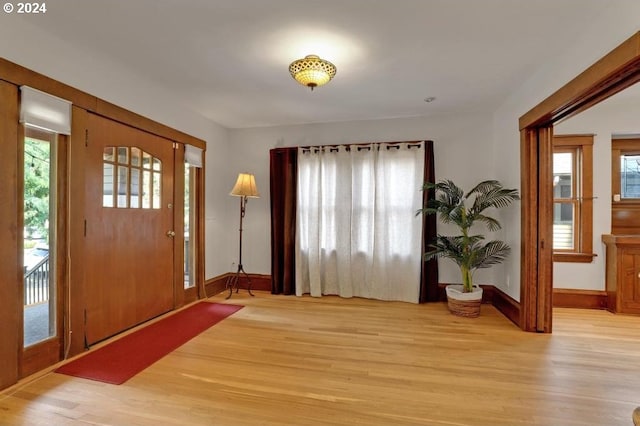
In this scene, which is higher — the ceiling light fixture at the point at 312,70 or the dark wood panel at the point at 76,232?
the ceiling light fixture at the point at 312,70

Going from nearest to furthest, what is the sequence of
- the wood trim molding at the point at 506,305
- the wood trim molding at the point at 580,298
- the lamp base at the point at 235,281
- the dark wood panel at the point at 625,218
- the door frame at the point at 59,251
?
the door frame at the point at 59,251
the wood trim molding at the point at 506,305
the wood trim molding at the point at 580,298
the dark wood panel at the point at 625,218
the lamp base at the point at 235,281

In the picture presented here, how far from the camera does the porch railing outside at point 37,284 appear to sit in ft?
7.20

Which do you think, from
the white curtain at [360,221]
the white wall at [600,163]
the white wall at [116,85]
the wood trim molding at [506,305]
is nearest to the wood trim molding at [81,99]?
the white wall at [116,85]

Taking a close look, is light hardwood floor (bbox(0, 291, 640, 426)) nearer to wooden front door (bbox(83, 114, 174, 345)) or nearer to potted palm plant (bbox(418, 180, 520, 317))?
potted palm plant (bbox(418, 180, 520, 317))

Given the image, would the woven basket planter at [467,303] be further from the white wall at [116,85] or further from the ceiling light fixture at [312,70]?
the white wall at [116,85]

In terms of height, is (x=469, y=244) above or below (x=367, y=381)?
above

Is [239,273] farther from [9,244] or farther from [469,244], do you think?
[469,244]

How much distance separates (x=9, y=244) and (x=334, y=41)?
271 cm

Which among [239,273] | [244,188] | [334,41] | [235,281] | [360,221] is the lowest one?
[235,281]

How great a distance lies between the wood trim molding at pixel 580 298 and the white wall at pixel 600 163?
7 cm

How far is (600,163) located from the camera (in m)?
3.72

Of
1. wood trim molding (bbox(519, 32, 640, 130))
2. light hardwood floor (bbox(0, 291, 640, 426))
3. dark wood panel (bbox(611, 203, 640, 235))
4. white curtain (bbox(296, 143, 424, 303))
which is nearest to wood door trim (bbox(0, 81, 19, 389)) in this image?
light hardwood floor (bbox(0, 291, 640, 426))

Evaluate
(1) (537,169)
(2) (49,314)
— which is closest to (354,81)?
(1) (537,169)

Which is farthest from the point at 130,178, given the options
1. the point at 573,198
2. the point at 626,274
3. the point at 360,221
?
the point at 626,274
